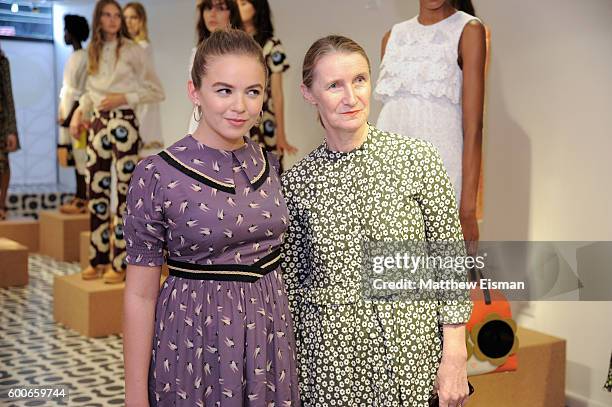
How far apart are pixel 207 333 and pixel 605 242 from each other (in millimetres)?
2370

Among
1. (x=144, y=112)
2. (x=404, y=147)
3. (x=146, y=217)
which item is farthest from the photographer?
(x=144, y=112)

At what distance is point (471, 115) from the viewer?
3201mm

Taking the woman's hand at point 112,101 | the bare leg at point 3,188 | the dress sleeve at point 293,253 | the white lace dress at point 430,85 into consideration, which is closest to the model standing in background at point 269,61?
the woman's hand at point 112,101

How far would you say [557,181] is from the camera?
3.94 meters

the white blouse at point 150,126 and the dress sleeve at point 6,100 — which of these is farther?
the dress sleeve at point 6,100

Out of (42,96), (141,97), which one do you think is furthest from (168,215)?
(42,96)

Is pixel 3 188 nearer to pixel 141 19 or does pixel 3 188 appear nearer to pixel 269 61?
pixel 141 19

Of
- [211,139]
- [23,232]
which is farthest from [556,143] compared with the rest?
[23,232]

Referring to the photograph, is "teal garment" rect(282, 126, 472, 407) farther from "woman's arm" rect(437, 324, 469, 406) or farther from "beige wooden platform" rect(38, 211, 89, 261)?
"beige wooden platform" rect(38, 211, 89, 261)

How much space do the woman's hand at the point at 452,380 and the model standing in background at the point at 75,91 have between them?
164 inches

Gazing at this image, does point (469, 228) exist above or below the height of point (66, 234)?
above

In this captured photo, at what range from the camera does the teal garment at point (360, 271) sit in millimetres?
1998

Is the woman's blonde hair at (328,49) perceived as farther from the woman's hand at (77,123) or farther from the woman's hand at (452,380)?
the woman's hand at (77,123)

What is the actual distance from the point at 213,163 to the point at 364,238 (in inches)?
15.7
